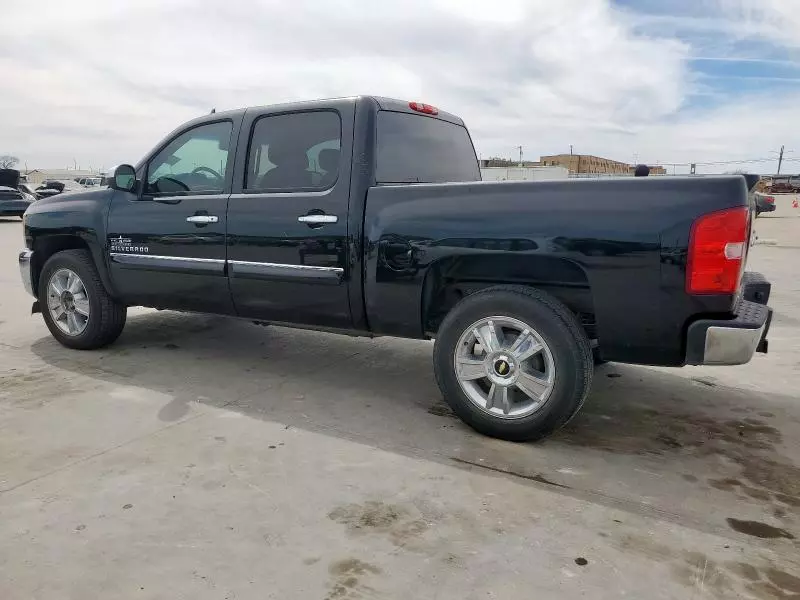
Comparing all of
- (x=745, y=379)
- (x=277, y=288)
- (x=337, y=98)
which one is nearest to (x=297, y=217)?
(x=277, y=288)

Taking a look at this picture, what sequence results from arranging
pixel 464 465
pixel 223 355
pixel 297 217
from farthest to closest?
pixel 223 355 → pixel 297 217 → pixel 464 465

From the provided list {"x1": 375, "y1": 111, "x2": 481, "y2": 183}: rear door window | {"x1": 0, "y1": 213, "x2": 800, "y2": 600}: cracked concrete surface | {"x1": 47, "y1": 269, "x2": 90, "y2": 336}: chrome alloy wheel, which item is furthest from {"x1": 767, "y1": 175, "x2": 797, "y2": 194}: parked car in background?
{"x1": 47, "y1": 269, "x2": 90, "y2": 336}: chrome alloy wheel

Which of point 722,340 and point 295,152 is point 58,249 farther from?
point 722,340

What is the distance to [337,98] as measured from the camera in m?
4.10

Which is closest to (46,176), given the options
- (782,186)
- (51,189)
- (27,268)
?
(51,189)

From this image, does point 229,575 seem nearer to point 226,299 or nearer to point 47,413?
point 47,413

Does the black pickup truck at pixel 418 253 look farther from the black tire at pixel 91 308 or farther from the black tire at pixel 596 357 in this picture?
the black tire at pixel 596 357

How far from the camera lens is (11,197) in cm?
1870

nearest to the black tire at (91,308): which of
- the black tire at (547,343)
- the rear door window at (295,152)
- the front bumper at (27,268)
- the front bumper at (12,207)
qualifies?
the front bumper at (27,268)

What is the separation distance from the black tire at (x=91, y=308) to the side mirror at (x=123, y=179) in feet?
2.35

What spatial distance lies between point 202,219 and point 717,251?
3.25 metres

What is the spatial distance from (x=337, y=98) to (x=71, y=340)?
9.73ft

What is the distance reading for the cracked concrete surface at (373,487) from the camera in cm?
222

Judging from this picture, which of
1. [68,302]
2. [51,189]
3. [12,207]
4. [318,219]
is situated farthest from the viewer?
[51,189]
